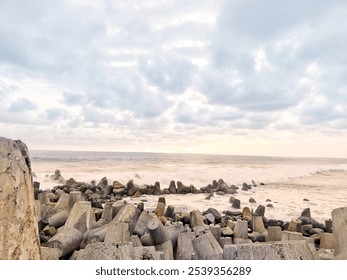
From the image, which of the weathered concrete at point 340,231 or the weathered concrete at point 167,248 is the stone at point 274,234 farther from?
the weathered concrete at point 167,248

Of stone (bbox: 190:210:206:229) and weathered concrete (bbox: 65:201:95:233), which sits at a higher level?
weathered concrete (bbox: 65:201:95:233)

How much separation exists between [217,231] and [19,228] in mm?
3257

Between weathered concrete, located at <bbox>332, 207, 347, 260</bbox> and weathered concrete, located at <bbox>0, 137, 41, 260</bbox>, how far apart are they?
3.17 m

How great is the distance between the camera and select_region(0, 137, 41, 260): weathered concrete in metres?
2.37

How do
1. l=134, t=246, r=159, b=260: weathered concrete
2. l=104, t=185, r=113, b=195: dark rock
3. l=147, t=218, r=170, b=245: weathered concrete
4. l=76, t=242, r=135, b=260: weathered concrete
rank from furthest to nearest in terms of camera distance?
l=104, t=185, r=113, b=195: dark rock
l=147, t=218, r=170, b=245: weathered concrete
l=134, t=246, r=159, b=260: weathered concrete
l=76, t=242, r=135, b=260: weathered concrete

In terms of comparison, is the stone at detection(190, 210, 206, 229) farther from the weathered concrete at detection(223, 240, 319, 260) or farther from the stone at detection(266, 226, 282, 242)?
the weathered concrete at detection(223, 240, 319, 260)

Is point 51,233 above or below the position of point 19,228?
below

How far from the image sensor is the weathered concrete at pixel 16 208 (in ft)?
7.78

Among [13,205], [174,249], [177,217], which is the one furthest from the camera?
[177,217]

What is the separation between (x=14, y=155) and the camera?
252cm

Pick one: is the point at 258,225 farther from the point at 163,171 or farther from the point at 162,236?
the point at 163,171

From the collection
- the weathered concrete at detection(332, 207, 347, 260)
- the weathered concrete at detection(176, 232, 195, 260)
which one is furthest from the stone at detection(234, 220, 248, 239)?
the weathered concrete at detection(332, 207, 347, 260)
